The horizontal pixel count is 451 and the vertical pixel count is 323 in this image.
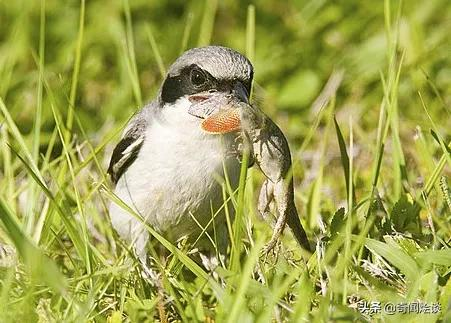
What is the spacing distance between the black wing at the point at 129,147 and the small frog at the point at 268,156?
0.71 meters

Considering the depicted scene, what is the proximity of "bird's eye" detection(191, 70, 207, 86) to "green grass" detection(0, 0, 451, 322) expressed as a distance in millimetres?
332

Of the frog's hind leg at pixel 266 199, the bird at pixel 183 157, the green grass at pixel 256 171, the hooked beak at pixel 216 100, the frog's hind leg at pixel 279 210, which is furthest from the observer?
the bird at pixel 183 157

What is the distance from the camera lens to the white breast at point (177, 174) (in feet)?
12.6

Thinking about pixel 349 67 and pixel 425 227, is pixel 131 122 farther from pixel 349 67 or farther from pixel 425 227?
pixel 349 67

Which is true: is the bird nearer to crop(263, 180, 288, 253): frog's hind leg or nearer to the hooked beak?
the hooked beak

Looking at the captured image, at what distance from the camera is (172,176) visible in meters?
3.93

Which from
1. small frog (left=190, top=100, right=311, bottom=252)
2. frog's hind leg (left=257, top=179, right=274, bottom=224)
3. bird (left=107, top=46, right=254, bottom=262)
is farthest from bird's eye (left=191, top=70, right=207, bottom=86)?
frog's hind leg (left=257, top=179, right=274, bottom=224)

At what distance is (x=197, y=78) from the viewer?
3.86 m

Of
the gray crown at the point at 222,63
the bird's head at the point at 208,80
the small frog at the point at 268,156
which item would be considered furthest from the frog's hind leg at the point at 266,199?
the gray crown at the point at 222,63

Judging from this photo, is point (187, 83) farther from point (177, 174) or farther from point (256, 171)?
point (256, 171)

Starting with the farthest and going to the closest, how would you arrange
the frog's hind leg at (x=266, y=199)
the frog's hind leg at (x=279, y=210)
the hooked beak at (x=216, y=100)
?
the hooked beak at (x=216, y=100)
the frog's hind leg at (x=266, y=199)
the frog's hind leg at (x=279, y=210)

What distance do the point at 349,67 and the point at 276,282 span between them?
3510 millimetres

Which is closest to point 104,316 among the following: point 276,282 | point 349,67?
point 276,282

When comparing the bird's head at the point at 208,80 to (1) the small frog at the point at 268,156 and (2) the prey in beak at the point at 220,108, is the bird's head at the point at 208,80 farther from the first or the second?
(1) the small frog at the point at 268,156
